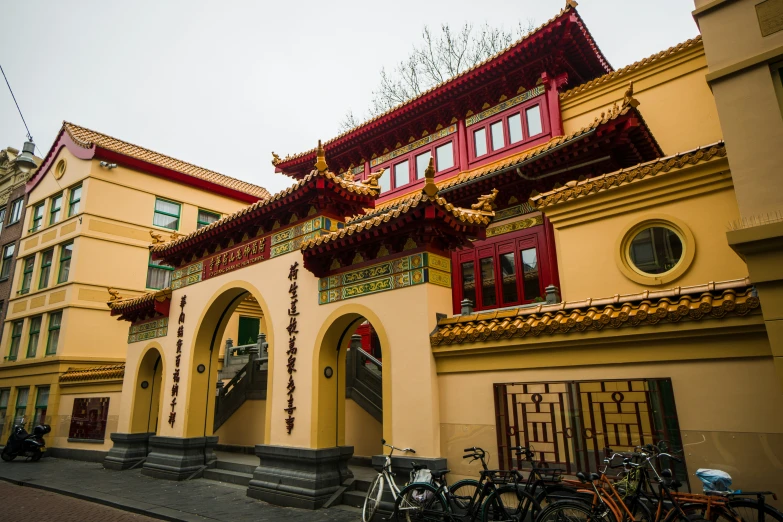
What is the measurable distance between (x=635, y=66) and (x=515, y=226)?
5.24 m

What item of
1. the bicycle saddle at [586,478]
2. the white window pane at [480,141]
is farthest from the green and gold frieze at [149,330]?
the bicycle saddle at [586,478]

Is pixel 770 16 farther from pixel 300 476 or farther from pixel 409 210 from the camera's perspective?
pixel 300 476

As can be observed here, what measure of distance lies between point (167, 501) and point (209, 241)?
590 cm

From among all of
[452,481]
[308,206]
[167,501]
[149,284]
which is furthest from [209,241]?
[149,284]

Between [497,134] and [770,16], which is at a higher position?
[497,134]

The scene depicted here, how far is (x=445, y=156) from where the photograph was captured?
14734mm

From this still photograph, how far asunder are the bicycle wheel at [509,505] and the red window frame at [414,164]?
32.4 feet

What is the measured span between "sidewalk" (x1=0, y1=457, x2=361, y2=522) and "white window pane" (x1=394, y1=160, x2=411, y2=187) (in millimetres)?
9633

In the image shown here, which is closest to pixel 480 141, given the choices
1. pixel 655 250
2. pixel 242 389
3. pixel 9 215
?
pixel 655 250

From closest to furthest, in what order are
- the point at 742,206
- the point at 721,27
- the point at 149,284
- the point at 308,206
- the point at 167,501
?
the point at 742,206 < the point at 721,27 < the point at 167,501 < the point at 308,206 < the point at 149,284

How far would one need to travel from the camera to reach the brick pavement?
27.6 feet

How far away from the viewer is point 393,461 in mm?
7465

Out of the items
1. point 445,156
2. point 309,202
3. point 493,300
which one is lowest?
point 493,300

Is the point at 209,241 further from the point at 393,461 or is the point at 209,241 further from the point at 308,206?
the point at 393,461
